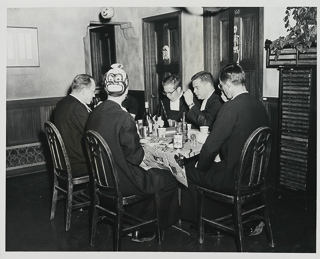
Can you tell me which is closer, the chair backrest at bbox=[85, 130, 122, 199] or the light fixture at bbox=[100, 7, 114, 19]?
the chair backrest at bbox=[85, 130, 122, 199]

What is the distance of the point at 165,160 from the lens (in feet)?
9.07

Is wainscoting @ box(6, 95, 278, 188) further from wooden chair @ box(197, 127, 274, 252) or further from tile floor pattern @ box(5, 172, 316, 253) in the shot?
wooden chair @ box(197, 127, 274, 252)

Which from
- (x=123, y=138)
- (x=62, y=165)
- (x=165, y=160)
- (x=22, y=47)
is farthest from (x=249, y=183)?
(x=22, y=47)

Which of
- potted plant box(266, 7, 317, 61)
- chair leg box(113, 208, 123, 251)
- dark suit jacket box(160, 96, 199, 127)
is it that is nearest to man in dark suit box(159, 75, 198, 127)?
dark suit jacket box(160, 96, 199, 127)

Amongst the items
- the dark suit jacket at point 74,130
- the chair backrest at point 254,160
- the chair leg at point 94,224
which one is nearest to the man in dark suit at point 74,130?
the dark suit jacket at point 74,130

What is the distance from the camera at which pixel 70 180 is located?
3.10 meters

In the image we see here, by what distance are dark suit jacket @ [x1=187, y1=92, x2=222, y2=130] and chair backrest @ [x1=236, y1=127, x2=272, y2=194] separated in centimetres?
103

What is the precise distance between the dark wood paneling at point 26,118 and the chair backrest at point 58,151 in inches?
87.2

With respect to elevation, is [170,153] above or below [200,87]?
below

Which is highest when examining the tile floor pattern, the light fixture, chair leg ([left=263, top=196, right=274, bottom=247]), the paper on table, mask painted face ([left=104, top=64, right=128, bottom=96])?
the light fixture

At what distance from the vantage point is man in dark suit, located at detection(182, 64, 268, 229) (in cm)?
256

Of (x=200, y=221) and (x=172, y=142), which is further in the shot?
(x=172, y=142)

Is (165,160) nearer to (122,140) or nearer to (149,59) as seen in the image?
(122,140)

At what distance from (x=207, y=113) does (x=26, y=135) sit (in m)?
2.86
